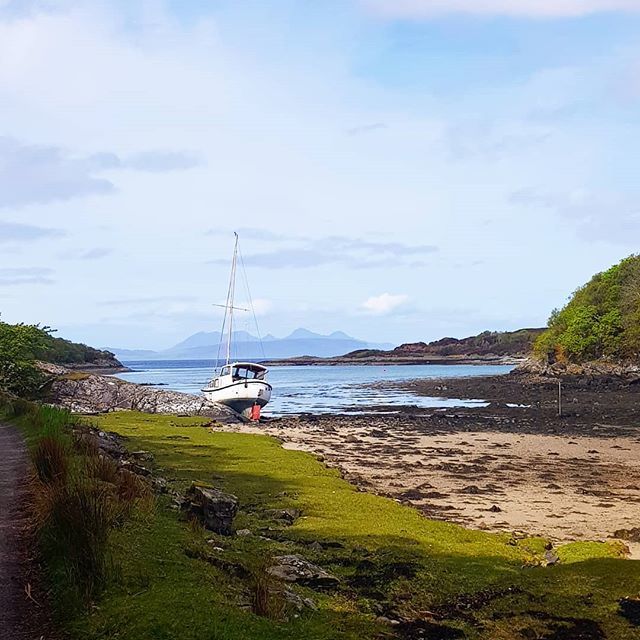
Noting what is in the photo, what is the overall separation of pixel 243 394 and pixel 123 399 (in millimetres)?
8708

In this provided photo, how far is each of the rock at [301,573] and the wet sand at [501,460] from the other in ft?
22.9

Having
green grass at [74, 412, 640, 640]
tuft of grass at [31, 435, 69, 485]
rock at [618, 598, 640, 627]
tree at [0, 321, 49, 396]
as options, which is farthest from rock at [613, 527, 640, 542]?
tree at [0, 321, 49, 396]

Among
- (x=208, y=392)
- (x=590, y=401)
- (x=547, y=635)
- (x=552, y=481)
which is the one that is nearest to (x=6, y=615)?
(x=547, y=635)

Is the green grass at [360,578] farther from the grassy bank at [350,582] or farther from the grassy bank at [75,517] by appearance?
the grassy bank at [75,517]

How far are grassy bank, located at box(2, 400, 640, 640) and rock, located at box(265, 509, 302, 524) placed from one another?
11 cm

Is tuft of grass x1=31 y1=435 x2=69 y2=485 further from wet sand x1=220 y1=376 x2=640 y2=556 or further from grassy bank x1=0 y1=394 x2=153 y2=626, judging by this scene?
wet sand x1=220 y1=376 x2=640 y2=556

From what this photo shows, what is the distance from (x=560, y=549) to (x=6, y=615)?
9877 mm

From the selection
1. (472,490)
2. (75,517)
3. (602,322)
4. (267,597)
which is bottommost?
(472,490)

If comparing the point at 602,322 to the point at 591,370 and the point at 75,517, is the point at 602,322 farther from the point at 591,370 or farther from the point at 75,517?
the point at 75,517

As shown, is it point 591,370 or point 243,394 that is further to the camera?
point 591,370

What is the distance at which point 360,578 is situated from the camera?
1088cm

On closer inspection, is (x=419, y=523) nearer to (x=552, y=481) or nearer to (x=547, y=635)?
(x=547, y=635)

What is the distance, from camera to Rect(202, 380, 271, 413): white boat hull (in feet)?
166

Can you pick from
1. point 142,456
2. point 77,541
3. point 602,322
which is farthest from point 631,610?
point 602,322
